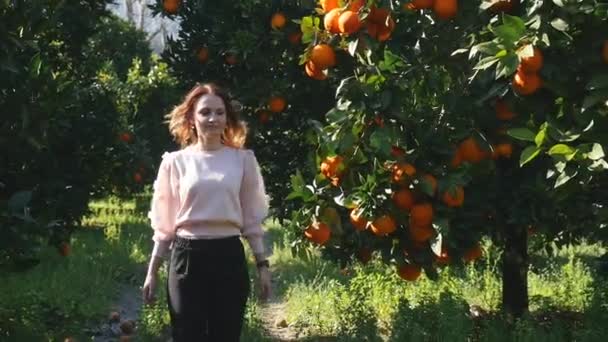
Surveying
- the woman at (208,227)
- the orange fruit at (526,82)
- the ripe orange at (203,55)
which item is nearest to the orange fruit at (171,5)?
the ripe orange at (203,55)

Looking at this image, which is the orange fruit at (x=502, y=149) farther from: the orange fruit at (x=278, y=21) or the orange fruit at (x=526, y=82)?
the orange fruit at (x=278, y=21)

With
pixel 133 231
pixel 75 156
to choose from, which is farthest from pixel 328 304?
pixel 133 231

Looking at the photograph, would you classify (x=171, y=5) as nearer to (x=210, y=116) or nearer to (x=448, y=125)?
(x=210, y=116)

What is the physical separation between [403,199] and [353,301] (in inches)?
99.0

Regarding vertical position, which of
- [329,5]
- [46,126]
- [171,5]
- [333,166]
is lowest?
[333,166]

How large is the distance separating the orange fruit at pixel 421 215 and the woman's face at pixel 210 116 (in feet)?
2.73

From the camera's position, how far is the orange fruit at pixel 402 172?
10.1 feet

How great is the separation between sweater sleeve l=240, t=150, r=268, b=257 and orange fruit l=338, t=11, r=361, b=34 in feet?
2.24

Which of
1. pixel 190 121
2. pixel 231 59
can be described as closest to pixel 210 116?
pixel 190 121

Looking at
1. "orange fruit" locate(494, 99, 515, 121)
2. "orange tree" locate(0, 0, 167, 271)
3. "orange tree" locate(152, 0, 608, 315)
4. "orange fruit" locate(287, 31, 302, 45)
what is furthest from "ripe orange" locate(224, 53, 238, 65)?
"orange fruit" locate(494, 99, 515, 121)

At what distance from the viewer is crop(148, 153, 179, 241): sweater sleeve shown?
3.35m

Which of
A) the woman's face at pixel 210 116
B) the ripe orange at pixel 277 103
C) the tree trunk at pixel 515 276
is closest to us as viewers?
the woman's face at pixel 210 116

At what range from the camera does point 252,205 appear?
3.42 metres

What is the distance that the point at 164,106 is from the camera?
14758 millimetres
